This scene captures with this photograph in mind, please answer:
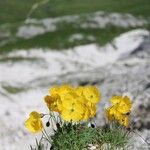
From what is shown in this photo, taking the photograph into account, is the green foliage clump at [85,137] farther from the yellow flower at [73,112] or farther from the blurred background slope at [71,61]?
the blurred background slope at [71,61]

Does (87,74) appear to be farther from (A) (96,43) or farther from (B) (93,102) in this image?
(B) (93,102)

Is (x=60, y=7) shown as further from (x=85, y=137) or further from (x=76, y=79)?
(x=85, y=137)

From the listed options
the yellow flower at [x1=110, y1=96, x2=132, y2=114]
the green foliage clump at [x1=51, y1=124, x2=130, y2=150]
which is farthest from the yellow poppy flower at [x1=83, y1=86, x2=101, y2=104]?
the green foliage clump at [x1=51, y1=124, x2=130, y2=150]

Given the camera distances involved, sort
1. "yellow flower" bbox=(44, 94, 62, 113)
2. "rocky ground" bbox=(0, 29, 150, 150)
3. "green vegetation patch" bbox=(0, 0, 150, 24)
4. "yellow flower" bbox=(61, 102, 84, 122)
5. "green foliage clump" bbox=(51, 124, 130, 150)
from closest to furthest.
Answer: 1. "yellow flower" bbox=(61, 102, 84, 122)
2. "yellow flower" bbox=(44, 94, 62, 113)
3. "green foliage clump" bbox=(51, 124, 130, 150)
4. "rocky ground" bbox=(0, 29, 150, 150)
5. "green vegetation patch" bbox=(0, 0, 150, 24)

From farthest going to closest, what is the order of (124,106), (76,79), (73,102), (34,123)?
(76,79) → (124,106) → (34,123) → (73,102)

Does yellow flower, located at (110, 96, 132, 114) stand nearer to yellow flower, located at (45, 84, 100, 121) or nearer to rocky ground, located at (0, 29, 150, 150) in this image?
yellow flower, located at (45, 84, 100, 121)

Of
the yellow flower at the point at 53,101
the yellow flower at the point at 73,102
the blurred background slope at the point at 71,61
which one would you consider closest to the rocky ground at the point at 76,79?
the blurred background slope at the point at 71,61

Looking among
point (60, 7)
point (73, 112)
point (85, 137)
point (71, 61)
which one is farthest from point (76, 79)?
point (60, 7)

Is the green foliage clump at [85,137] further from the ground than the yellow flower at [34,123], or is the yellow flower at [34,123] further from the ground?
the yellow flower at [34,123]
